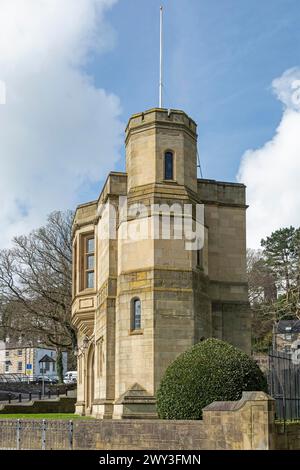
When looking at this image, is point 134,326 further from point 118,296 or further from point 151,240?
point 151,240

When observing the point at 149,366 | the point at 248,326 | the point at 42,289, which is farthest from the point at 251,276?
the point at 149,366

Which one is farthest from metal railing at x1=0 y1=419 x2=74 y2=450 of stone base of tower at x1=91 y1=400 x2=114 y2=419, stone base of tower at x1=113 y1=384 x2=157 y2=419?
stone base of tower at x1=91 y1=400 x2=114 y2=419

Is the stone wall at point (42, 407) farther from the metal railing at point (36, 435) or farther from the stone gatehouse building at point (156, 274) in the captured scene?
the metal railing at point (36, 435)

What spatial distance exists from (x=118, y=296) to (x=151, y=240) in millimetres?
2390

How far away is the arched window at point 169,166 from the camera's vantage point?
24906 millimetres

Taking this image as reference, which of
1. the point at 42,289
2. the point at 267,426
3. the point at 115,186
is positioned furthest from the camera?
the point at 42,289

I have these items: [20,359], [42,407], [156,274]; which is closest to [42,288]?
[42,407]

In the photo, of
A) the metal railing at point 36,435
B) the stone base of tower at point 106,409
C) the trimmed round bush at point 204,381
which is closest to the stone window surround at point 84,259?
the stone base of tower at point 106,409

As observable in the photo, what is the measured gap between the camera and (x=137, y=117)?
25.5 meters

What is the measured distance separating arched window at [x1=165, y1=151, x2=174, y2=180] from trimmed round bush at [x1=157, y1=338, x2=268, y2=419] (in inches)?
328

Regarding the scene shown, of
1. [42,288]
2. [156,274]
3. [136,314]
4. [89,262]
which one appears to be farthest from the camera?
[42,288]

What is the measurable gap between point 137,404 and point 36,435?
5017 mm

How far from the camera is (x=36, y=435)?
18125 mm

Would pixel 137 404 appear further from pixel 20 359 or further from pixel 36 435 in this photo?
pixel 20 359
